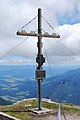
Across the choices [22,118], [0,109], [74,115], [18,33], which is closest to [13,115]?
[22,118]

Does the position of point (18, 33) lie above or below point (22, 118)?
above

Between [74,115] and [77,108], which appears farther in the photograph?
[77,108]

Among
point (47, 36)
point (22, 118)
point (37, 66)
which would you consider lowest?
point (22, 118)

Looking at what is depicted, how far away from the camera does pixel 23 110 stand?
962 inches

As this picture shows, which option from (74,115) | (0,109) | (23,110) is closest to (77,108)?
(74,115)

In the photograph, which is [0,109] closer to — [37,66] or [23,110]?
[23,110]

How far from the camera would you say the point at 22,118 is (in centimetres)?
2167

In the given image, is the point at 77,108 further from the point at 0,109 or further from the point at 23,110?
the point at 0,109

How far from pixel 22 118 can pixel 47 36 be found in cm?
668

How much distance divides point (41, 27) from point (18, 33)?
6.14 ft

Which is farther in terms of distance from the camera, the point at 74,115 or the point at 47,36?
the point at 47,36

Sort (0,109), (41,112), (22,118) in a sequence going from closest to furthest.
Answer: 1. (22,118)
2. (41,112)
3. (0,109)

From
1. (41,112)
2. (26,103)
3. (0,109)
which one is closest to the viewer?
(41,112)

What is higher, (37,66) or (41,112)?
(37,66)
